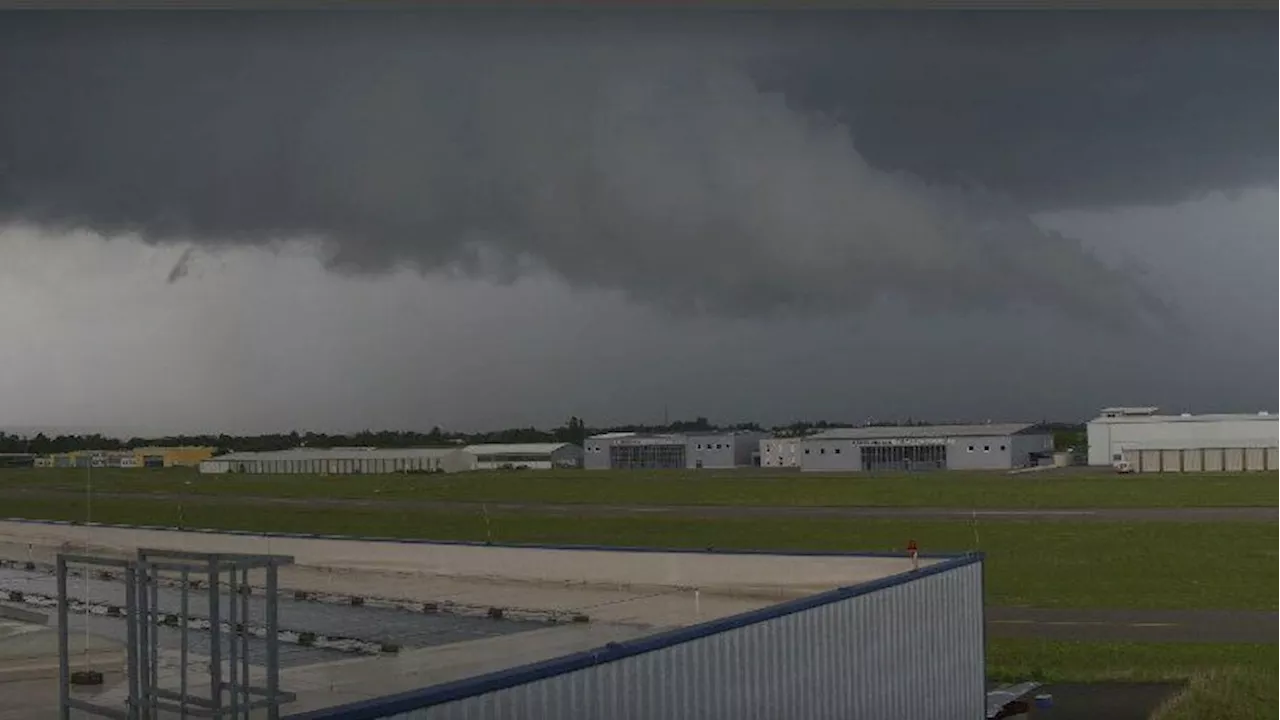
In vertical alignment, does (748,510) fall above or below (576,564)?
below

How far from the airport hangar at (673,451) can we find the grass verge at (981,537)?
12.9 m

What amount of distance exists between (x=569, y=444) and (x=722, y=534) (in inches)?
750

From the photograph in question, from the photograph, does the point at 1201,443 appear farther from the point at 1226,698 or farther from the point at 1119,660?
the point at 1226,698

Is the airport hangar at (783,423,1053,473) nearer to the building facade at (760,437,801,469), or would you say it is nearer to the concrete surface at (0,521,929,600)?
the building facade at (760,437,801,469)

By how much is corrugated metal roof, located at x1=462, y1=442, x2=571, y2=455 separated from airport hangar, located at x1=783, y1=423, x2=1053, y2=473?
13048 mm

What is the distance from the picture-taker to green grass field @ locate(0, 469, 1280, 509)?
30172 millimetres

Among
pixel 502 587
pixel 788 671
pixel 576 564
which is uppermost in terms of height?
pixel 788 671

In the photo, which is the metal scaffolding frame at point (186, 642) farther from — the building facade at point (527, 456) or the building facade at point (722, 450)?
the building facade at point (722, 450)

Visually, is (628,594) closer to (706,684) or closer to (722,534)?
(706,684)

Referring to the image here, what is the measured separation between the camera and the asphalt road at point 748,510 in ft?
88.5

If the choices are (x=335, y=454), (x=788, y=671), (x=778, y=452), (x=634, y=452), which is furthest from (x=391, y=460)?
(x=788, y=671)

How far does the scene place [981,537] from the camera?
24.9m

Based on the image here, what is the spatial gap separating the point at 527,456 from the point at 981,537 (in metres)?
20.4

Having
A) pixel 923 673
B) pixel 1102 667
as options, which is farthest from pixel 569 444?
pixel 923 673
